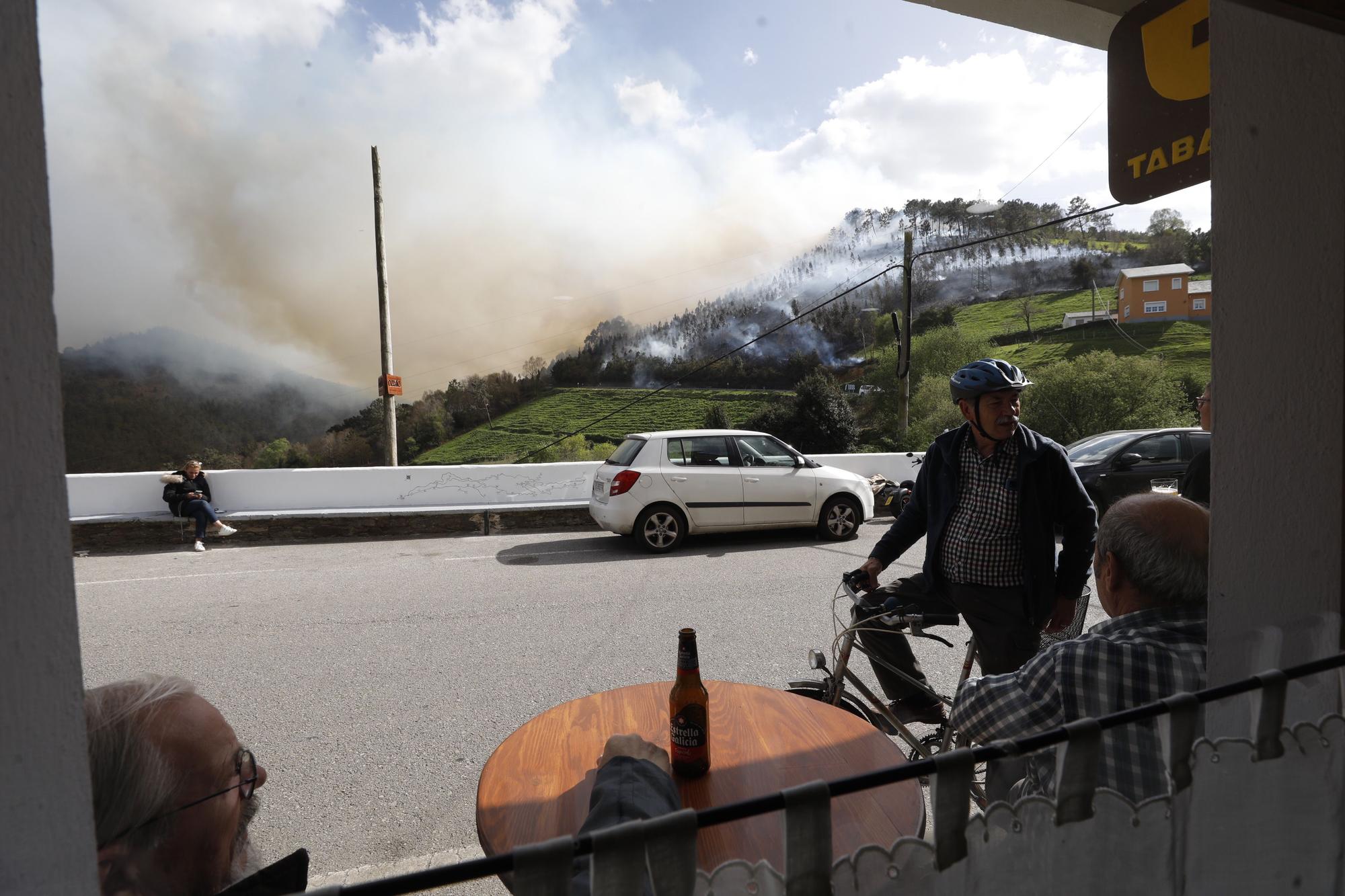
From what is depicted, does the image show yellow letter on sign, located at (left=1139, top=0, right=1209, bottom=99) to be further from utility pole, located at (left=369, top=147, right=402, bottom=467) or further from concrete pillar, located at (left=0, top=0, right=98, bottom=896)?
utility pole, located at (left=369, top=147, right=402, bottom=467)

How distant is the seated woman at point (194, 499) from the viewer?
980cm

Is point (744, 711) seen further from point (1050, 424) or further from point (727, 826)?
point (1050, 424)

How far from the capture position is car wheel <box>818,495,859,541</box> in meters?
9.42

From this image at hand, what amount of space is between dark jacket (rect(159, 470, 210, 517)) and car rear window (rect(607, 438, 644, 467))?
18.7 feet

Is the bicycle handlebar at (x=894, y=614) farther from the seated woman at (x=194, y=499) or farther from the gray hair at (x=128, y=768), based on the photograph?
the seated woman at (x=194, y=499)

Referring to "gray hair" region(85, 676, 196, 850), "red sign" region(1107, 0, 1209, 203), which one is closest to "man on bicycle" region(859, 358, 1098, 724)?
"red sign" region(1107, 0, 1209, 203)

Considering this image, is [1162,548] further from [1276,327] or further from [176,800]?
[176,800]

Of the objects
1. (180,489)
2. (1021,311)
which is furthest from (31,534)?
(1021,311)

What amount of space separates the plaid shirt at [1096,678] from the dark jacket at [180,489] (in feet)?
36.0

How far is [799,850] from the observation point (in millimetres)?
821

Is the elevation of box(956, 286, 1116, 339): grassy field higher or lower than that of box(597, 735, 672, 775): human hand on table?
higher

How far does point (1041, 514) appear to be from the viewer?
2725 millimetres

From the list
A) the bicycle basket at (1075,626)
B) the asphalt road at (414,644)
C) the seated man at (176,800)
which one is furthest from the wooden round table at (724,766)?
the bicycle basket at (1075,626)

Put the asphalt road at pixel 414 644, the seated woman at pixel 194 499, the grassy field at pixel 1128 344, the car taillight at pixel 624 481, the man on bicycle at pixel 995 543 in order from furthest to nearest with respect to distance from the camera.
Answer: the grassy field at pixel 1128 344
the seated woman at pixel 194 499
the car taillight at pixel 624 481
the asphalt road at pixel 414 644
the man on bicycle at pixel 995 543
